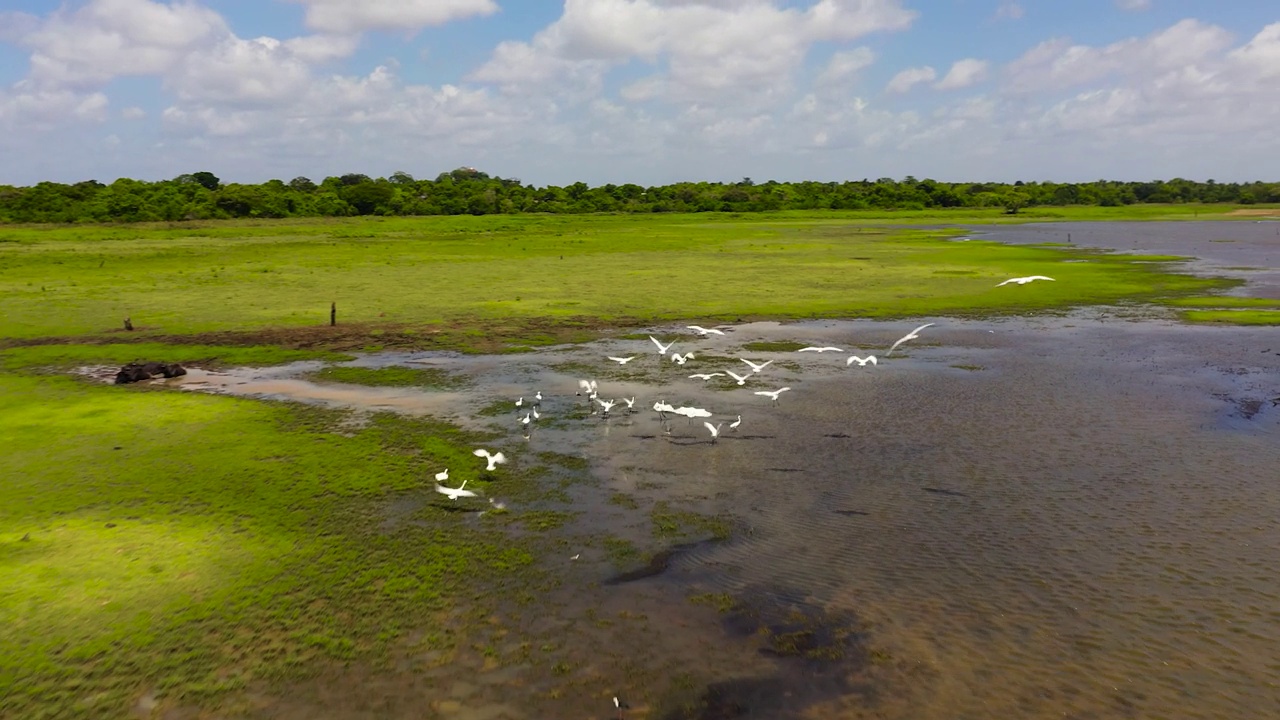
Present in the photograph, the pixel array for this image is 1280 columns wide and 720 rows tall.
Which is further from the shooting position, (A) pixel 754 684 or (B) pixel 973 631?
(B) pixel 973 631

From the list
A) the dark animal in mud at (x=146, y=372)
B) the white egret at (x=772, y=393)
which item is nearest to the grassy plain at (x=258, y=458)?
the dark animal in mud at (x=146, y=372)

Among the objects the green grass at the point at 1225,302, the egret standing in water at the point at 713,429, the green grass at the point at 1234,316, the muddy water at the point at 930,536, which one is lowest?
the muddy water at the point at 930,536

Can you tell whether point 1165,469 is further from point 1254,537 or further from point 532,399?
point 532,399

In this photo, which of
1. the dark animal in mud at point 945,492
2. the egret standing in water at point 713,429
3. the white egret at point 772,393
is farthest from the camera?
the white egret at point 772,393

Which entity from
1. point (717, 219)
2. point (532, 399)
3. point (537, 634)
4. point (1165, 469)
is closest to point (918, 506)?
point (1165, 469)

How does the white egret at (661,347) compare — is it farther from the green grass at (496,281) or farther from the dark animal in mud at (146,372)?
the dark animal in mud at (146,372)

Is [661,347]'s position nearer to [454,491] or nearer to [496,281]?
[454,491]

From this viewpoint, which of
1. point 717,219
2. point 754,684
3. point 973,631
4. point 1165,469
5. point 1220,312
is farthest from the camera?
point 717,219

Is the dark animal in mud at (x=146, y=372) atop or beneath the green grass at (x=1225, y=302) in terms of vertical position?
beneath
